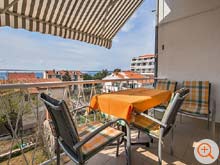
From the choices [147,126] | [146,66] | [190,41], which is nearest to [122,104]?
[147,126]

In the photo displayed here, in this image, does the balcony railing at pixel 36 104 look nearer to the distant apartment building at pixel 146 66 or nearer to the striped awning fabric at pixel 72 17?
the distant apartment building at pixel 146 66

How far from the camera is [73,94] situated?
2803 mm

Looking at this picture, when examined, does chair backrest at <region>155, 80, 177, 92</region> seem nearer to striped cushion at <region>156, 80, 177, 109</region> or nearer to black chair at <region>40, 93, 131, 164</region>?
striped cushion at <region>156, 80, 177, 109</region>

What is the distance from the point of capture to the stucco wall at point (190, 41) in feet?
11.4

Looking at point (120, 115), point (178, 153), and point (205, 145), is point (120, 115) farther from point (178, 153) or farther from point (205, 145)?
point (205, 145)

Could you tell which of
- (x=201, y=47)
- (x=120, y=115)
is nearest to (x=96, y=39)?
(x=201, y=47)

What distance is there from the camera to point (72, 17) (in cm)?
327

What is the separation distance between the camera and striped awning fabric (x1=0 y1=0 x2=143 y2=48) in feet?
8.05

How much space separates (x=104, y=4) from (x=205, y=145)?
3.45 metres

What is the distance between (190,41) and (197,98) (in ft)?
4.72

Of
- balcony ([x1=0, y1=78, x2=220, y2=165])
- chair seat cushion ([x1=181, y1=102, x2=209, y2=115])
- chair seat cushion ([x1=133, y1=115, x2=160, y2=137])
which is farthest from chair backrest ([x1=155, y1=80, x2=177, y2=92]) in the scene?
chair seat cushion ([x1=133, y1=115, x2=160, y2=137])

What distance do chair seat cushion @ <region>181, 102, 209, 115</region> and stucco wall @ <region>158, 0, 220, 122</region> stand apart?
362mm

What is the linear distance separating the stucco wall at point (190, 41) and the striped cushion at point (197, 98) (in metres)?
0.22

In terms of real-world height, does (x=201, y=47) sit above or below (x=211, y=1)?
below
